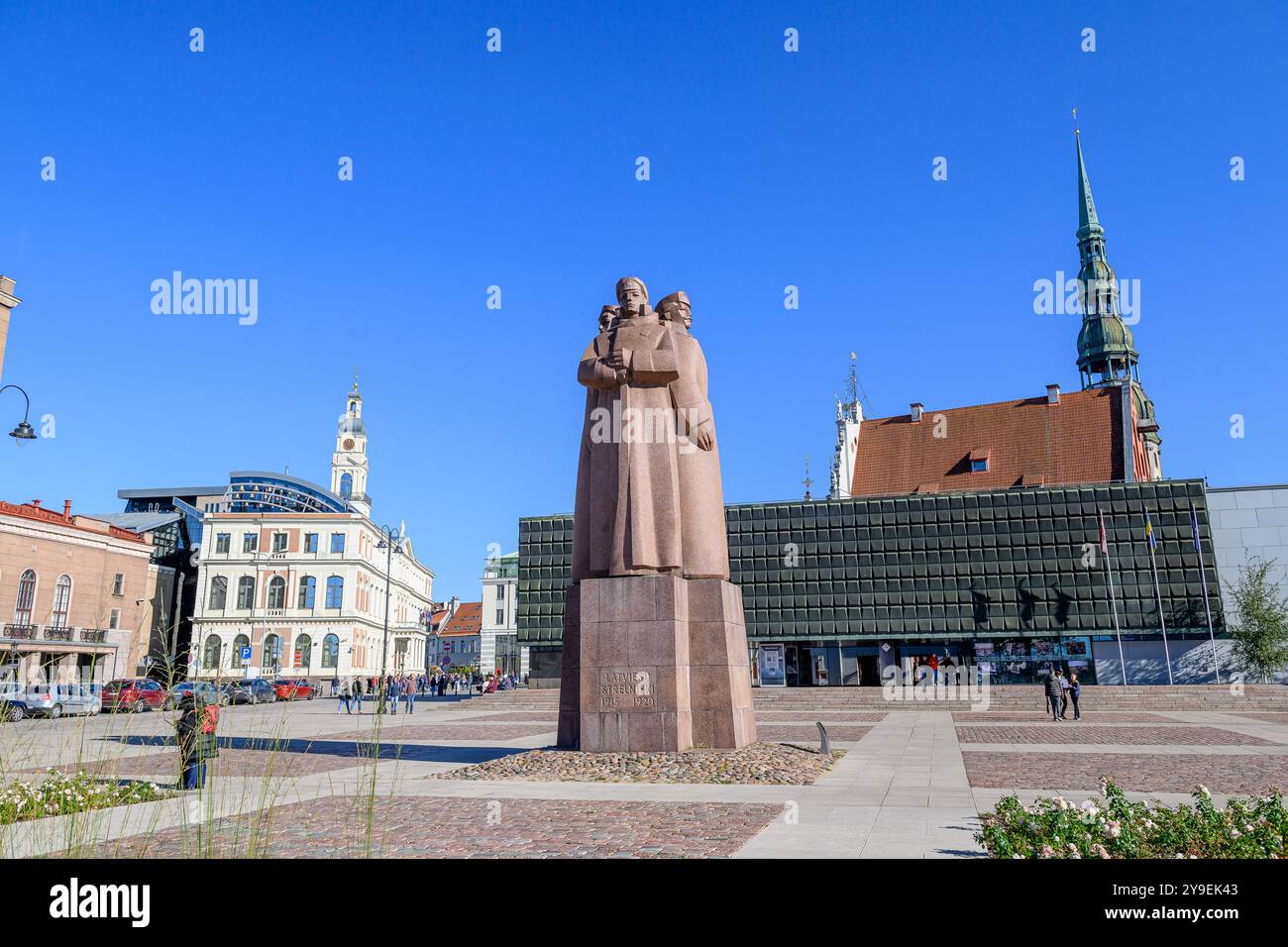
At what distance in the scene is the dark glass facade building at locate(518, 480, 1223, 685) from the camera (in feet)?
179

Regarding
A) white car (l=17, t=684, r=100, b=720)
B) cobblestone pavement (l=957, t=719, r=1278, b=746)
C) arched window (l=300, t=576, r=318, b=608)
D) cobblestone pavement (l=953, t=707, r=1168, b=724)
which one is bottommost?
cobblestone pavement (l=953, t=707, r=1168, b=724)

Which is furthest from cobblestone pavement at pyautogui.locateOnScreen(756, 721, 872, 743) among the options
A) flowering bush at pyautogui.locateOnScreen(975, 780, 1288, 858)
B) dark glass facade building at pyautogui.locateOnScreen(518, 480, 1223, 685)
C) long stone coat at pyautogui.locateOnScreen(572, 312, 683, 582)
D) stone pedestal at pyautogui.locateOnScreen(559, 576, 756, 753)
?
dark glass facade building at pyautogui.locateOnScreen(518, 480, 1223, 685)

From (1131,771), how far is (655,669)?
7.87 meters

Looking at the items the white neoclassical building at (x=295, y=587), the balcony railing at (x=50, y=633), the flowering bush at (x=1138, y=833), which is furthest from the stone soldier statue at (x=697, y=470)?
the white neoclassical building at (x=295, y=587)

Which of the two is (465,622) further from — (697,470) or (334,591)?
(697,470)

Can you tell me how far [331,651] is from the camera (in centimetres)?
7862

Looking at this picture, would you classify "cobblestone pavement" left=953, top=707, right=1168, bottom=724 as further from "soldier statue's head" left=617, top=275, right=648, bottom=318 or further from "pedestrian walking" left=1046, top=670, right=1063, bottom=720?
"soldier statue's head" left=617, top=275, right=648, bottom=318

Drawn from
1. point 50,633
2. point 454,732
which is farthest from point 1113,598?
point 50,633

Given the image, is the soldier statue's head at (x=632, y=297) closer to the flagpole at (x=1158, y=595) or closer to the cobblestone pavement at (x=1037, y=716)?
the cobblestone pavement at (x=1037, y=716)

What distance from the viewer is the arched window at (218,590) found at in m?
79.4

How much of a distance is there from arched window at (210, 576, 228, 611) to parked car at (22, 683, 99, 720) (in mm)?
50993

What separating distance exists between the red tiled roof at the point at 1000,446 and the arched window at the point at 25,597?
5638 cm
